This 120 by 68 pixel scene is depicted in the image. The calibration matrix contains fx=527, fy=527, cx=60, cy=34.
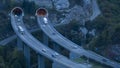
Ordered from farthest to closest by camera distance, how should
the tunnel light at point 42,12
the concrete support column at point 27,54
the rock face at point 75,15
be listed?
the rock face at point 75,15 < the tunnel light at point 42,12 < the concrete support column at point 27,54

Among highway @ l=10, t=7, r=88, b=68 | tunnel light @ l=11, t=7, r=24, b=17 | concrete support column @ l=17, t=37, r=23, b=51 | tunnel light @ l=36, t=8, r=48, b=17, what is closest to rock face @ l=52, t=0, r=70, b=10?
tunnel light @ l=36, t=8, r=48, b=17

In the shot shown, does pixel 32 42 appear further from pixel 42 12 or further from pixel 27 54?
pixel 42 12

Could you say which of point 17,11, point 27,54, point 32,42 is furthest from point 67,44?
point 17,11

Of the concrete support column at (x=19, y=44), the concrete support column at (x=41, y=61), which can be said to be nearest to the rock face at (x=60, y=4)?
the concrete support column at (x=19, y=44)

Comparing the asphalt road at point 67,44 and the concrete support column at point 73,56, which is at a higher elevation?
the asphalt road at point 67,44

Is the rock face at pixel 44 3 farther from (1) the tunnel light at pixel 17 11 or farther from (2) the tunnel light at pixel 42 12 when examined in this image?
(1) the tunnel light at pixel 17 11

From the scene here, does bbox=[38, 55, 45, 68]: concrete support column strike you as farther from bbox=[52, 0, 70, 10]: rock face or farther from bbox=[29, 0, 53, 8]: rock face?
bbox=[52, 0, 70, 10]: rock face
